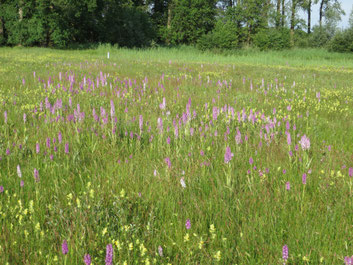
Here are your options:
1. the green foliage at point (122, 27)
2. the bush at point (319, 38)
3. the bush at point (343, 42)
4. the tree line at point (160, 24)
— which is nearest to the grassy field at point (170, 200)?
the tree line at point (160, 24)

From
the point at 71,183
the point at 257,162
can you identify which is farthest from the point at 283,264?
the point at 71,183

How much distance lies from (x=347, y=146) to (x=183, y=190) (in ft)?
8.45

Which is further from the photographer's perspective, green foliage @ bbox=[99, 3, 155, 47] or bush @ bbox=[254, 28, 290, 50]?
green foliage @ bbox=[99, 3, 155, 47]

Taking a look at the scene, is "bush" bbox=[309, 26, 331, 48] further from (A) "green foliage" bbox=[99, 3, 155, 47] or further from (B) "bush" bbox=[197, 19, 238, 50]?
(A) "green foliage" bbox=[99, 3, 155, 47]

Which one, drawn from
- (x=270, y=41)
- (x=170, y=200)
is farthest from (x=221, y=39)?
(x=170, y=200)

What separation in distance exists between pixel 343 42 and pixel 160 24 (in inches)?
1181

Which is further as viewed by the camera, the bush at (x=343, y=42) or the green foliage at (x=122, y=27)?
the green foliage at (x=122, y=27)

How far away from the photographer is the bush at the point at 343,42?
33.5 meters

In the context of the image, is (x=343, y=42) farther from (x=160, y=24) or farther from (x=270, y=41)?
(x=160, y=24)

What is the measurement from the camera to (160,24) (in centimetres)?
5259

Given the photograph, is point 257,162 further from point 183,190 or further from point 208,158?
point 183,190

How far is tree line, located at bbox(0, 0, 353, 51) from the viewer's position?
102ft

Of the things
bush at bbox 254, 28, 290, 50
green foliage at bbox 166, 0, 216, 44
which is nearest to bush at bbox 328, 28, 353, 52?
bush at bbox 254, 28, 290, 50

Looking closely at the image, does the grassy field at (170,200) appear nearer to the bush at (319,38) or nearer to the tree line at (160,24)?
the tree line at (160,24)
